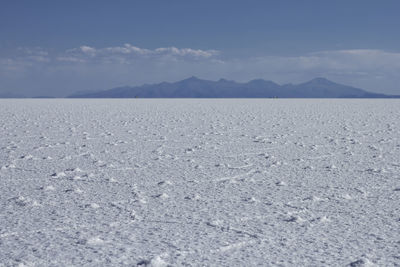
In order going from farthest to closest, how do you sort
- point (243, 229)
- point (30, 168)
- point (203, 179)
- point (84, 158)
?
point (84, 158) → point (30, 168) → point (203, 179) → point (243, 229)

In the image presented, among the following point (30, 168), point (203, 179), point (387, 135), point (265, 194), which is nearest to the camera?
point (265, 194)

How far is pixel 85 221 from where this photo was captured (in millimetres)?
3309

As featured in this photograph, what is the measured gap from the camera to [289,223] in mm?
3262

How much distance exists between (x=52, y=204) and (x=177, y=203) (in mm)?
1116

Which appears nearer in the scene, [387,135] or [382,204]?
[382,204]

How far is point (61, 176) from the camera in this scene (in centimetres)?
Result: 507

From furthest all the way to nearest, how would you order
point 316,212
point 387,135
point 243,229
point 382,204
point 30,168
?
1. point 387,135
2. point 30,168
3. point 382,204
4. point 316,212
5. point 243,229

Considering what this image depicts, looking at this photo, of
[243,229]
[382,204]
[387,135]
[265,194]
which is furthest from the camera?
[387,135]

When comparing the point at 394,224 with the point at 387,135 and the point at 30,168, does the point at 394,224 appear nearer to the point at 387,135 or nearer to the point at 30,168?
the point at 30,168

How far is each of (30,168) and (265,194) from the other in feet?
10.4

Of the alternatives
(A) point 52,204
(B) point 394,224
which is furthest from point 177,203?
(B) point 394,224

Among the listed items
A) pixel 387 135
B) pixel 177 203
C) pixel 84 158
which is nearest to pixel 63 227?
pixel 177 203

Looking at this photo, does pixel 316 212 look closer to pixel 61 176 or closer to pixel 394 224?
pixel 394 224

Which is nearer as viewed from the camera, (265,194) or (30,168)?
(265,194)
